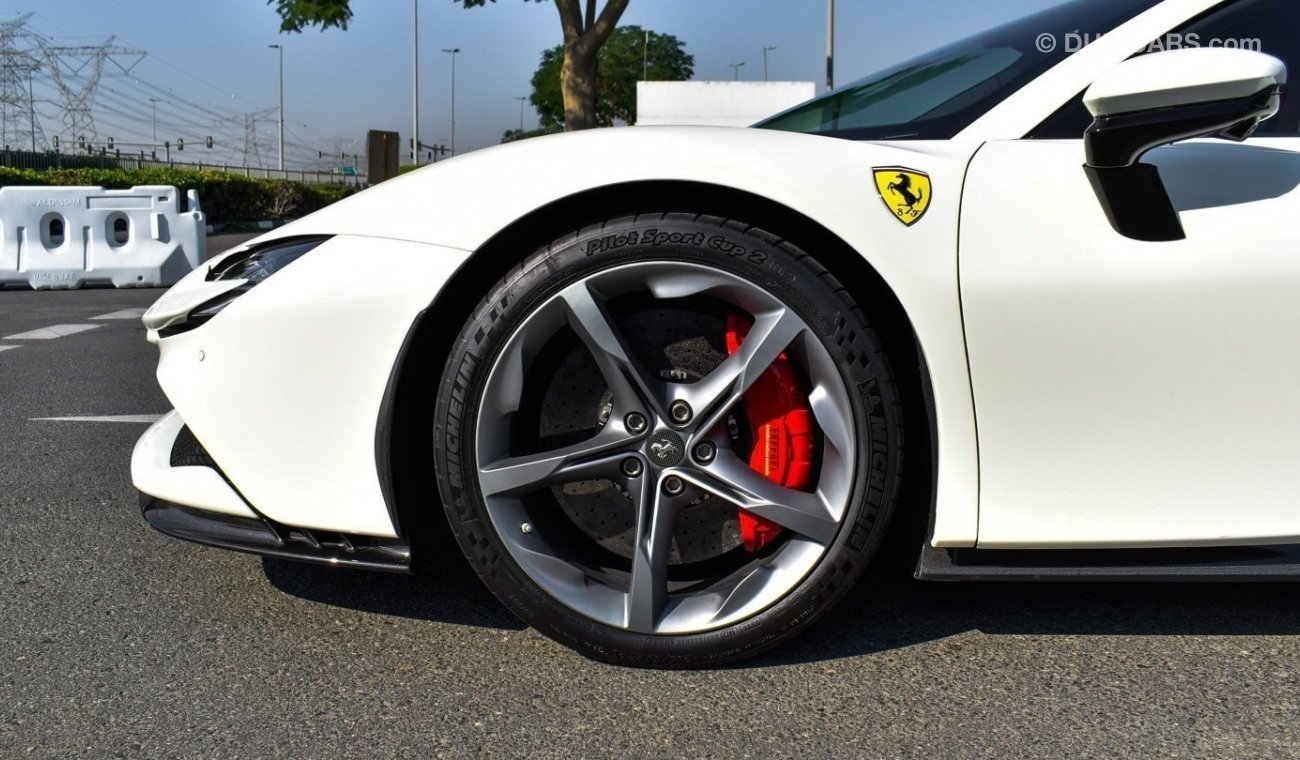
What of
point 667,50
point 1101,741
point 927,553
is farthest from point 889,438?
point 667,50

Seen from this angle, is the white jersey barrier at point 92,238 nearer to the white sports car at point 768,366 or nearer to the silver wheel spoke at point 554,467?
the white sports car at point 768,366

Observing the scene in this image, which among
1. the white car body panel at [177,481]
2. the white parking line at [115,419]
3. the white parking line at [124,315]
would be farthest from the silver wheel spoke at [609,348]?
the white parking line at [124,315]

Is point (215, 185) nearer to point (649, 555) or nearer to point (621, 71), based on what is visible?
point (649, 555)

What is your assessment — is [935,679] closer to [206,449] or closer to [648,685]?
[648,685]

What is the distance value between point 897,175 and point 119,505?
2.26 m

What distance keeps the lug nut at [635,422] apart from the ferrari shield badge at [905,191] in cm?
55

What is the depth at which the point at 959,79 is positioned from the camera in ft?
7.73

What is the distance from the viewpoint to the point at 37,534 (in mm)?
2705

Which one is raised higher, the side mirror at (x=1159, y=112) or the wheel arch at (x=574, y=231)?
the side mirror at (x=1159, y=112)

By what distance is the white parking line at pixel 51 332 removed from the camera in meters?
6.46

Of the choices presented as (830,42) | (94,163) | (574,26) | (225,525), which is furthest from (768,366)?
(94,163)

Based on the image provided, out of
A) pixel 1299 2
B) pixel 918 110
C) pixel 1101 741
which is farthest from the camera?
pixel 918 110

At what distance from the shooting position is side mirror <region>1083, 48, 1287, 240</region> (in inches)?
65.2

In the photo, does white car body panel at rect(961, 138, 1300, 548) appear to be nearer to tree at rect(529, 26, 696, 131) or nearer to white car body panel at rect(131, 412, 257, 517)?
white car body panel at rect(131, 412, 257, 517)
